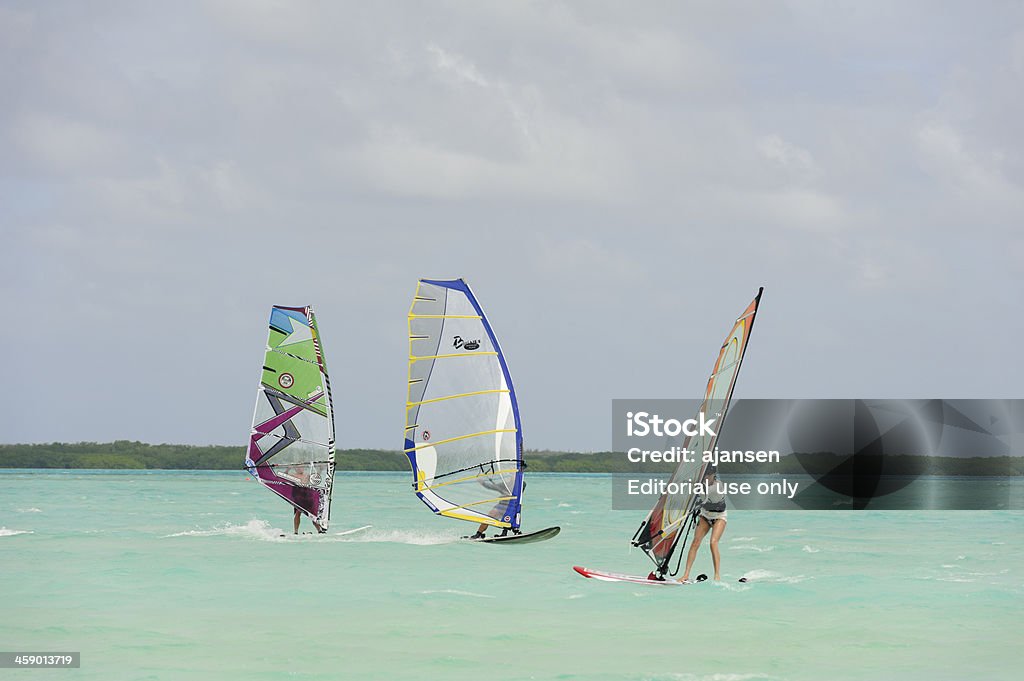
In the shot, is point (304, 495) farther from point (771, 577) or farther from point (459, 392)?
point (771, 577)

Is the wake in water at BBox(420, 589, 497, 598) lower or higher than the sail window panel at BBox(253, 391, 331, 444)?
lower

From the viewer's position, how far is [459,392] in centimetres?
1614

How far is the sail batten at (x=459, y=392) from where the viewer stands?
1609cm

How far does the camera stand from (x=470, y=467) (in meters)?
16.4

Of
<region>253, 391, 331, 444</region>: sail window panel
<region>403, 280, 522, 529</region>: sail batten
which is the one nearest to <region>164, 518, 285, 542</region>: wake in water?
<region>253, 391, 331, 444</region>: sail window panel

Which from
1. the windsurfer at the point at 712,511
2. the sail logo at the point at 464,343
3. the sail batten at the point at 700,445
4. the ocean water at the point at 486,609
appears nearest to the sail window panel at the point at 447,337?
the sail logo at the point at 464,343

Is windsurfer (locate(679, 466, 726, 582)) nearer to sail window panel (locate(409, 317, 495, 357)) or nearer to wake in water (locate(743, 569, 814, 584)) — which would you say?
wake in water (locate(743, 569, 814, 584))

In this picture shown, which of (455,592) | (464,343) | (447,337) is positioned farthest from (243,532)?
(455,592)

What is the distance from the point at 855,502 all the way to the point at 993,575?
2863cm

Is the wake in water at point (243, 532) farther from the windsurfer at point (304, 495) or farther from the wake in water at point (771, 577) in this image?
the wake in water at point (771, 577)

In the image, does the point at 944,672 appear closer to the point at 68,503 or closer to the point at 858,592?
the point at 858,592

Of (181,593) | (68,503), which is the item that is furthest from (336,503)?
(181,593)

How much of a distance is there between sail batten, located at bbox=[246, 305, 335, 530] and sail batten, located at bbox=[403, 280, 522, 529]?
9.10ft

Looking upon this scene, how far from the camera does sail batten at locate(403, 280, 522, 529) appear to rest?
52.8 feet
